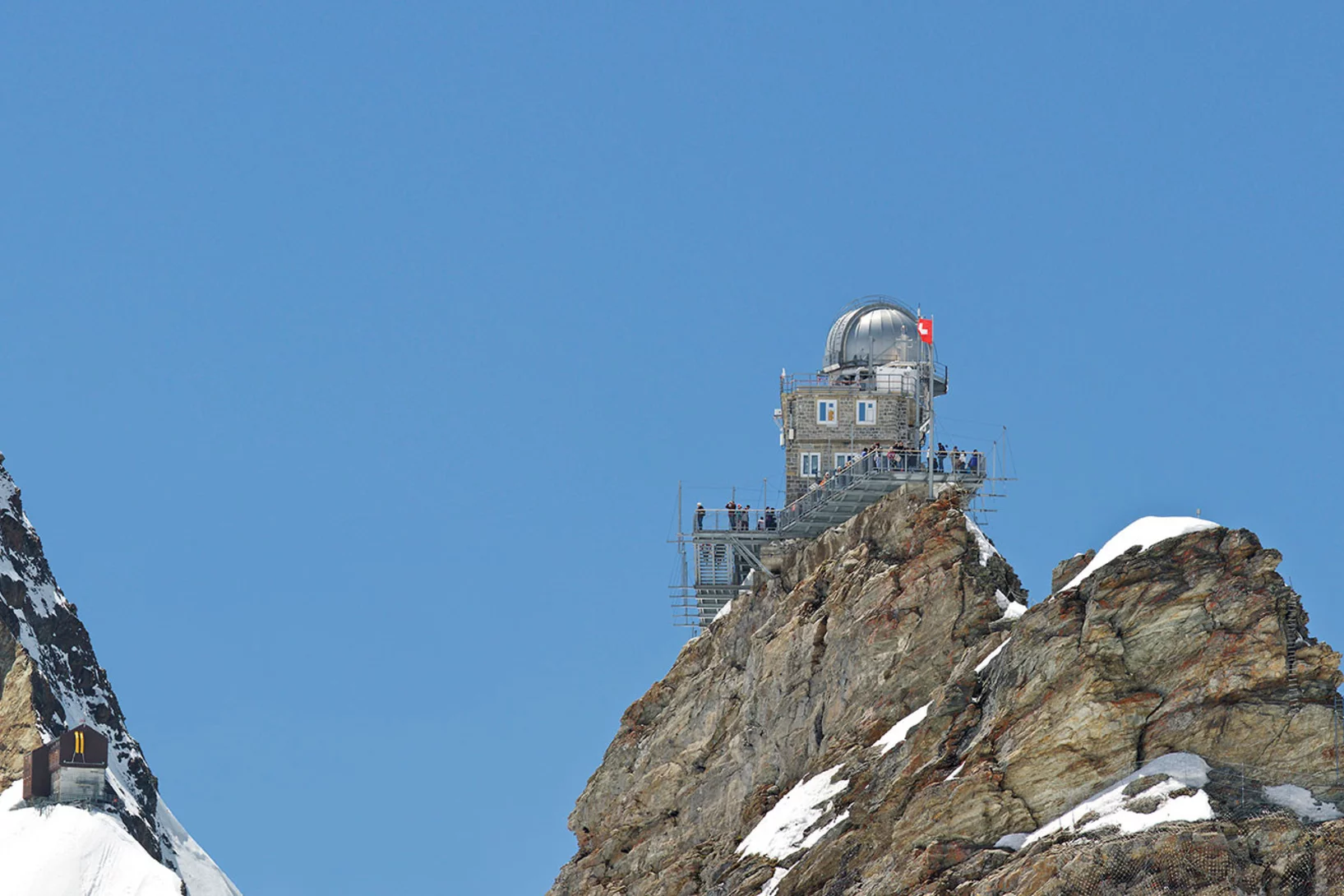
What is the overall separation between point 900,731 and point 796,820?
4.87 meters

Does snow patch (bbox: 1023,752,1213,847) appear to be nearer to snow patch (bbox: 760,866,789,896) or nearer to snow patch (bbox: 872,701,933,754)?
snow patch (bbox: 872,701,933,754)

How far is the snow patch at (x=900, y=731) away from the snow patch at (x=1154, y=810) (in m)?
10.8

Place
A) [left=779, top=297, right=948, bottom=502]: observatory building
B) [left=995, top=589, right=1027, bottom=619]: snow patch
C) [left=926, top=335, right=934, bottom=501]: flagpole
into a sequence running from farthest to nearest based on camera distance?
[left=779, top=297, right=948, bottom=502]: observatory building < [left=926, top=335, right=934, bottom=501]: flagpole < [left=995, top=589, right=1027, bottom=619]: snow patch

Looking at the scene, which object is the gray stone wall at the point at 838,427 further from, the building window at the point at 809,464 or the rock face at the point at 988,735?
the rock face at the point at 988,735

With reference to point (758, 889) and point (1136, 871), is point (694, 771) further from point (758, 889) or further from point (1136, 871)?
point (1136, 871)

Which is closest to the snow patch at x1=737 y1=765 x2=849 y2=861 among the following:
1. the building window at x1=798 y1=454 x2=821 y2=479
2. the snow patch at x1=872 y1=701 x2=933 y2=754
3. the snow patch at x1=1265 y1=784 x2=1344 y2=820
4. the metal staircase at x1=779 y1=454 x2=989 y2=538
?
the snow patch at x1=872 y1=701 x2=933 y2=754

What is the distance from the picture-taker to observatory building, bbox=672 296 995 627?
11862cm

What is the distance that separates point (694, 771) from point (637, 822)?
10.8ft

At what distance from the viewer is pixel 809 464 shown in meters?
130

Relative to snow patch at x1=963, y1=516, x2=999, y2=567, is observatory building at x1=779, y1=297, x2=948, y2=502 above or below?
above

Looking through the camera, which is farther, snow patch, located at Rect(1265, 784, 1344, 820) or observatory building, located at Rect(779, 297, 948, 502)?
observatory building, located at Rect(779, 297, 948, 502)

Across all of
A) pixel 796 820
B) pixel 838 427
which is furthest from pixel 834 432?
pixel 796 820

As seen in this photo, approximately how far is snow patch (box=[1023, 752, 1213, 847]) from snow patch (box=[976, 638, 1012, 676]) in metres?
8.67

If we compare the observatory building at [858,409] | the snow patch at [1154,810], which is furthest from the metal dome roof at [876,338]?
the snow patch at [1154,810]
